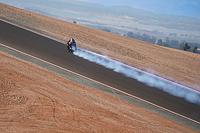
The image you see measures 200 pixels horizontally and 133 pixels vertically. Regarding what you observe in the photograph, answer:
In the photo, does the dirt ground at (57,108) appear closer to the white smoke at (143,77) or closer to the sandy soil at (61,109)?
the sandy soil at (61,109)

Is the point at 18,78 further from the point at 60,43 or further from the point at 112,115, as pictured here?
the point at 60,43

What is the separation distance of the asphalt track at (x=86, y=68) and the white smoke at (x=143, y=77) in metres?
0.72

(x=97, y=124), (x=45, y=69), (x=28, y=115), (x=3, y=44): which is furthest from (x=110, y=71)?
(x=3, y=44)

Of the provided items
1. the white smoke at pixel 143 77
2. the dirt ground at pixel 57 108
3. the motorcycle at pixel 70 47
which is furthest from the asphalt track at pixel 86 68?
the dirt ground at pixel 57 108

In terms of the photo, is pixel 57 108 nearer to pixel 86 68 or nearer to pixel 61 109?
pixel 61 109

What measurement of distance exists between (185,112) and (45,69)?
9.73 m

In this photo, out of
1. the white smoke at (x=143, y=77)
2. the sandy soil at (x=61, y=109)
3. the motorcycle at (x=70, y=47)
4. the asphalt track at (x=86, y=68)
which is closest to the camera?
the sandy soil at (x=61, y=109)

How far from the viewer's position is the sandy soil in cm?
898

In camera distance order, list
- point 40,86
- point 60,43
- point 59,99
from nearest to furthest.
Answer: point 59,99 < point 40,86 < point 60,43

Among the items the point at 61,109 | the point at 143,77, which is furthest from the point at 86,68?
the point at 61,109

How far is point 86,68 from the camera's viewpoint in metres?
15.8

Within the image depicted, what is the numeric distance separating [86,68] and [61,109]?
6101mm

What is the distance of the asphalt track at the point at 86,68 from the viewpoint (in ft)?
43.0

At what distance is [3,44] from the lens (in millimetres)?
17391
